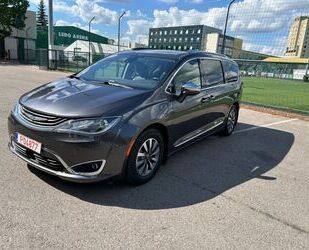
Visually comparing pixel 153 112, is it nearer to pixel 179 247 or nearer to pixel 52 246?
pixel 179 247

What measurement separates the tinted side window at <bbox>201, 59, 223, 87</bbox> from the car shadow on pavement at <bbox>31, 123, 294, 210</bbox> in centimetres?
127

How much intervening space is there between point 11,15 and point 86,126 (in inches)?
1665

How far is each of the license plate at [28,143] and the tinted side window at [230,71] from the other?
412 cm

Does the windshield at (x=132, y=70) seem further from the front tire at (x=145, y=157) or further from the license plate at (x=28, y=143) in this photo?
the license plate at (x=28, y=143)

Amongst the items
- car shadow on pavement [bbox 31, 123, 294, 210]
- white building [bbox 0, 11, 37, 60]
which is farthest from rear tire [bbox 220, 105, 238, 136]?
white building [bbox 0, 11, 37, 60]

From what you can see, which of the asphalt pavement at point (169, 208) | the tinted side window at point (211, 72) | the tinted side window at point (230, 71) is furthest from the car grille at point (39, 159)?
the tinted side window at point (230, 71)

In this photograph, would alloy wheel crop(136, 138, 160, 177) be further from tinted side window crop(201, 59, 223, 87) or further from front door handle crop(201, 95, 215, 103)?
tinted side window crop(201, 59, 223, 87)

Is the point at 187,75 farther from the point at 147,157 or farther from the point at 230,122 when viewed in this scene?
the point at 230,122

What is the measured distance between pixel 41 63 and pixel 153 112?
2661cm

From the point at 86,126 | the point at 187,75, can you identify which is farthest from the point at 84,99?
the point at 187,75

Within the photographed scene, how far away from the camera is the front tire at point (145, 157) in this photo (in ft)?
11.8

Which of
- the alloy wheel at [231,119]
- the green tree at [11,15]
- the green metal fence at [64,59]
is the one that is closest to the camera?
the alloy wheel at [231,119]

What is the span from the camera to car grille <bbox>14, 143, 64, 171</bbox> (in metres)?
3.29

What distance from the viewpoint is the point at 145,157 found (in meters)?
3.84
